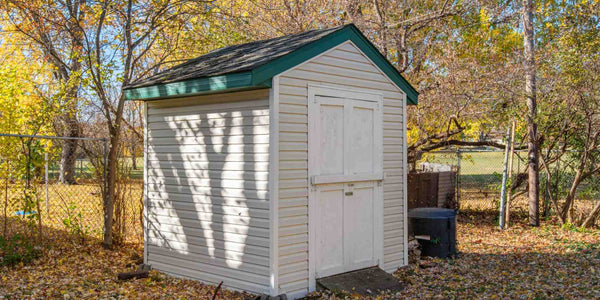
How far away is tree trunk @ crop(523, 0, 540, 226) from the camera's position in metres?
11.1

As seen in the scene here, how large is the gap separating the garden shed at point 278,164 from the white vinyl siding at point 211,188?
0.06 feet

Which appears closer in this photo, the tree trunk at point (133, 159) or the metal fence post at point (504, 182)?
the tree trunk at point (133, 159)

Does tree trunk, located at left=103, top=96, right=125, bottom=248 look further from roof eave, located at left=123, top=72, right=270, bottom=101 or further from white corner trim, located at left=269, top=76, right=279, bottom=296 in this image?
white corner trim, located at left=269, top=76, right=279, bottom=296

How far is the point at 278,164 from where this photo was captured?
5730mm

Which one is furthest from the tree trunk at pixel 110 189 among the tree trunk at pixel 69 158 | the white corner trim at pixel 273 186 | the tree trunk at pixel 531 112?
the tree trunk at pixel 531 112

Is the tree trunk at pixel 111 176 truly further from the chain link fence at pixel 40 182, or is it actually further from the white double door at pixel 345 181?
the white double door at pixel 345 181

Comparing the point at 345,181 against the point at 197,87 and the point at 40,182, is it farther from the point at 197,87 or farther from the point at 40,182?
the point at 40,182

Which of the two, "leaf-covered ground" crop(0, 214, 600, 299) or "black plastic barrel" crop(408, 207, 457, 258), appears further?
"black plastic barrel" crop(408, 207, 457, 258)

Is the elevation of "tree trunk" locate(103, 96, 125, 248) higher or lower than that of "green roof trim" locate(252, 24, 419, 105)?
lower

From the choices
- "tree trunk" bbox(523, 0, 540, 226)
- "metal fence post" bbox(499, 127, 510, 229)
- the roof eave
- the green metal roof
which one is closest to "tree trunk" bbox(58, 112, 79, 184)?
the roof eave

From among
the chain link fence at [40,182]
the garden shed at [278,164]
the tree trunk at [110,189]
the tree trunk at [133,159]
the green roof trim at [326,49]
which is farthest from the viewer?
the tree trunk at [133,159]

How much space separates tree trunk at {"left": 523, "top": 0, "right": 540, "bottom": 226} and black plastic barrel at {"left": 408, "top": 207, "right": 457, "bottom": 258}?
4043 millimetres

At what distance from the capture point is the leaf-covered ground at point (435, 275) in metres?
6.05

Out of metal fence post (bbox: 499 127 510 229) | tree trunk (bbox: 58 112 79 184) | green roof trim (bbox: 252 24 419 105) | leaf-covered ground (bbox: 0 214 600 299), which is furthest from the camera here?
tree trunk (bbox: 58 112 79 184)
